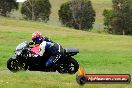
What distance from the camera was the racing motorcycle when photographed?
60.8 ft

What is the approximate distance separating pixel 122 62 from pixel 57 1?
9807 cm

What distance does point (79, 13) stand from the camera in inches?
3415

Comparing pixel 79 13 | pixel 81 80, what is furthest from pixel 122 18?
pixel 81 80

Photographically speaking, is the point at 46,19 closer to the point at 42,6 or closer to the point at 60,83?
the point at 42,6

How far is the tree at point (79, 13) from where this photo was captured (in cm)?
8606

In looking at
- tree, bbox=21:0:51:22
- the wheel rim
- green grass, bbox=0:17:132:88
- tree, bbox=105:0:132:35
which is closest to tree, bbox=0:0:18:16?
tree, bbox=21:0:51:22

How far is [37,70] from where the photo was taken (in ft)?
62.4

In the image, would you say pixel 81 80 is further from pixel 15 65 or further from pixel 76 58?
pixel 76 58

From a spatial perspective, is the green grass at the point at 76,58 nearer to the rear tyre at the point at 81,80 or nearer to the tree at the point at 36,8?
the rear tyre at the point at 81,80

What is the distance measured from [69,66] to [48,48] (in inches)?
48.4

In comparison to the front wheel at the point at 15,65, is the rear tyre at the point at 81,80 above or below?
above

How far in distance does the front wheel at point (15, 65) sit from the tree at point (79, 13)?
66822 mm

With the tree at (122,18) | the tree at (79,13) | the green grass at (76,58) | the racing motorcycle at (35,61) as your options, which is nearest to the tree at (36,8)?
the tree at (79,13)

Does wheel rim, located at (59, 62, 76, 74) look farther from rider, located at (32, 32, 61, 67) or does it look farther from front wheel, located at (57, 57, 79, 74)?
rider, located at (32, 32, 61, 67)
